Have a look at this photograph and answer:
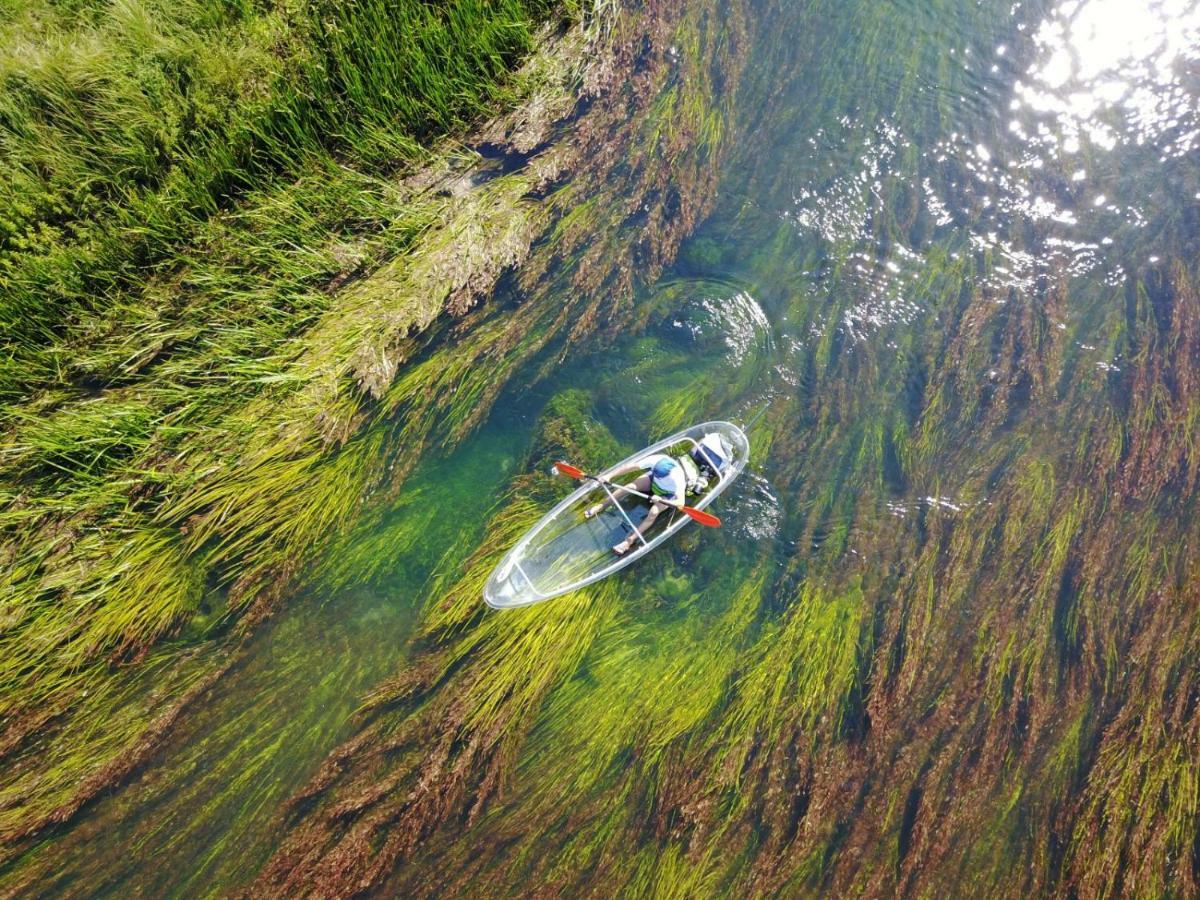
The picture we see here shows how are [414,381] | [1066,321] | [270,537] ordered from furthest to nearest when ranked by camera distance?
1. [1066,321]
2. [414,381]
3. [270,537]

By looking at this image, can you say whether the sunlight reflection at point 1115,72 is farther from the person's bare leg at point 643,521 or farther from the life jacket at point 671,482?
the person's bare leg at point 643,521

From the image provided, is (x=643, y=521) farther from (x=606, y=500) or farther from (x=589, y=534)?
(x=589, y=534)

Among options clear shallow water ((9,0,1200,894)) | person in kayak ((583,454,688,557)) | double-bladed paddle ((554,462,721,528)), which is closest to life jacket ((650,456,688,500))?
person in kayak ((583,454,688,557))

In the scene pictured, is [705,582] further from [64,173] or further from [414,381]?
[64,173]

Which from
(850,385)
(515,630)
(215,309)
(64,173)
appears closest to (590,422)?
(515,630)

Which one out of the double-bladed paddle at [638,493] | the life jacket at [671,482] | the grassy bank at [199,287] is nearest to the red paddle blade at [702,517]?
the double-bladed paddle at [638,493]

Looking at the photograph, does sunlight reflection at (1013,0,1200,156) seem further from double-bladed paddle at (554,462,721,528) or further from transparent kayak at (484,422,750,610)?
double-bladed paddle at (554,462,721,528)
